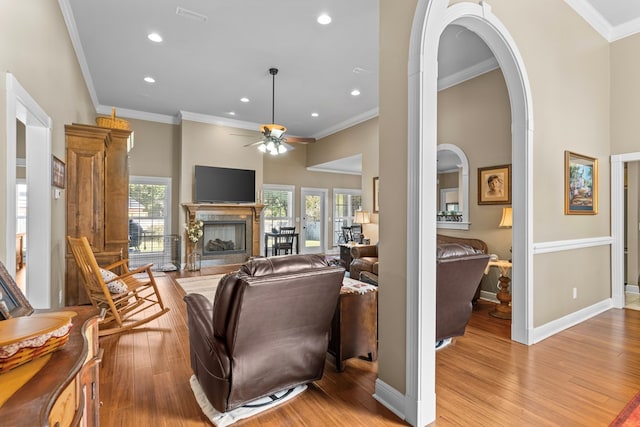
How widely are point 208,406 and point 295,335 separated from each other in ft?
2.38

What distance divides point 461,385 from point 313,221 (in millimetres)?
7733

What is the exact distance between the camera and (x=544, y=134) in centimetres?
326

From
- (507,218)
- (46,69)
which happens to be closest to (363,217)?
(507,218)

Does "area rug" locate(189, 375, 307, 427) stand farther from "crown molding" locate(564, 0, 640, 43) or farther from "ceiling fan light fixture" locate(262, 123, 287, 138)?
"crown molding" locate(564, 0, 640, 43)

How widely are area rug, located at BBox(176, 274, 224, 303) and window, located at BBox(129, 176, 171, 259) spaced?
5.62 ft

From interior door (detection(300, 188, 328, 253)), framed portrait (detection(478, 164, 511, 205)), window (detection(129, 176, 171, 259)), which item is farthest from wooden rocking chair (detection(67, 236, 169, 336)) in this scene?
interior door (detection(300, 188, 328, 253))

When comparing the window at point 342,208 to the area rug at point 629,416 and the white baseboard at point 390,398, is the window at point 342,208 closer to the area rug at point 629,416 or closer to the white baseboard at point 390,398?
the white baseboard at point 390,398

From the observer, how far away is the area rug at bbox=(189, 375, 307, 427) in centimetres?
192

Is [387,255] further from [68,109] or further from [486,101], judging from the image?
[68,109]

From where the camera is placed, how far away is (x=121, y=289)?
3340mm

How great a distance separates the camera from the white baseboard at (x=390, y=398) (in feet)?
6.50

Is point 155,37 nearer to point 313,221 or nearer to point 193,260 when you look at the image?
point 193,260

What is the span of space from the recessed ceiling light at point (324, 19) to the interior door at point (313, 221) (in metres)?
5.99

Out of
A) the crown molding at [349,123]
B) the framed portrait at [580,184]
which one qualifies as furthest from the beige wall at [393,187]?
the crown molding at [349,123]
